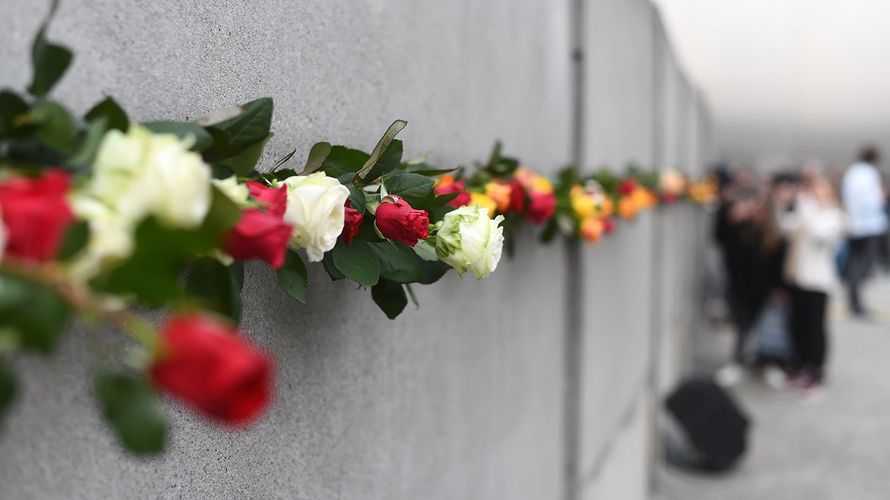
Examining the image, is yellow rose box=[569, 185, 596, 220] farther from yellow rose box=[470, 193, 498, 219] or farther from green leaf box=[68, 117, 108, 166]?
green leaf box=[68, 117, 108, 166]

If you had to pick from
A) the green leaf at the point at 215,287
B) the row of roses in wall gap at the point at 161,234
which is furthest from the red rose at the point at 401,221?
the green leaf at the point at 215,287

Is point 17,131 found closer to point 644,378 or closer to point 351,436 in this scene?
point 351,436

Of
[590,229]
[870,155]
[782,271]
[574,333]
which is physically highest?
[590,229]

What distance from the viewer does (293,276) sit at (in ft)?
2.95

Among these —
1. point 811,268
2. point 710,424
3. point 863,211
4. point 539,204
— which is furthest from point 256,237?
point 863,211

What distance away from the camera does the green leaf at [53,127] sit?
57cm

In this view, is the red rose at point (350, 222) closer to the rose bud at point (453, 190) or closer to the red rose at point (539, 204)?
the rose bud at point (453, 190)

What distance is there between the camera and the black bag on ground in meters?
5.17

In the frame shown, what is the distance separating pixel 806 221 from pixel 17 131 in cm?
643

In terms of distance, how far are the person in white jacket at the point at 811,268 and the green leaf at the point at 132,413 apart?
6.45m

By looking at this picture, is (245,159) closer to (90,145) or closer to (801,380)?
(90,145)

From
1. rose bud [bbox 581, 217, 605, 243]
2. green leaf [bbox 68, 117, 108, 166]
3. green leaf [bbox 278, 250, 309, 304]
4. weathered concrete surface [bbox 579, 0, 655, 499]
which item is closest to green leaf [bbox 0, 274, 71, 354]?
green leaf [bbox 68, 117, 108, 166]

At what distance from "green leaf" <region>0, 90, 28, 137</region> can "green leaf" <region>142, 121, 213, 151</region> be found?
126mm

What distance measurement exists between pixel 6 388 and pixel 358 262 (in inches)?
21.3
